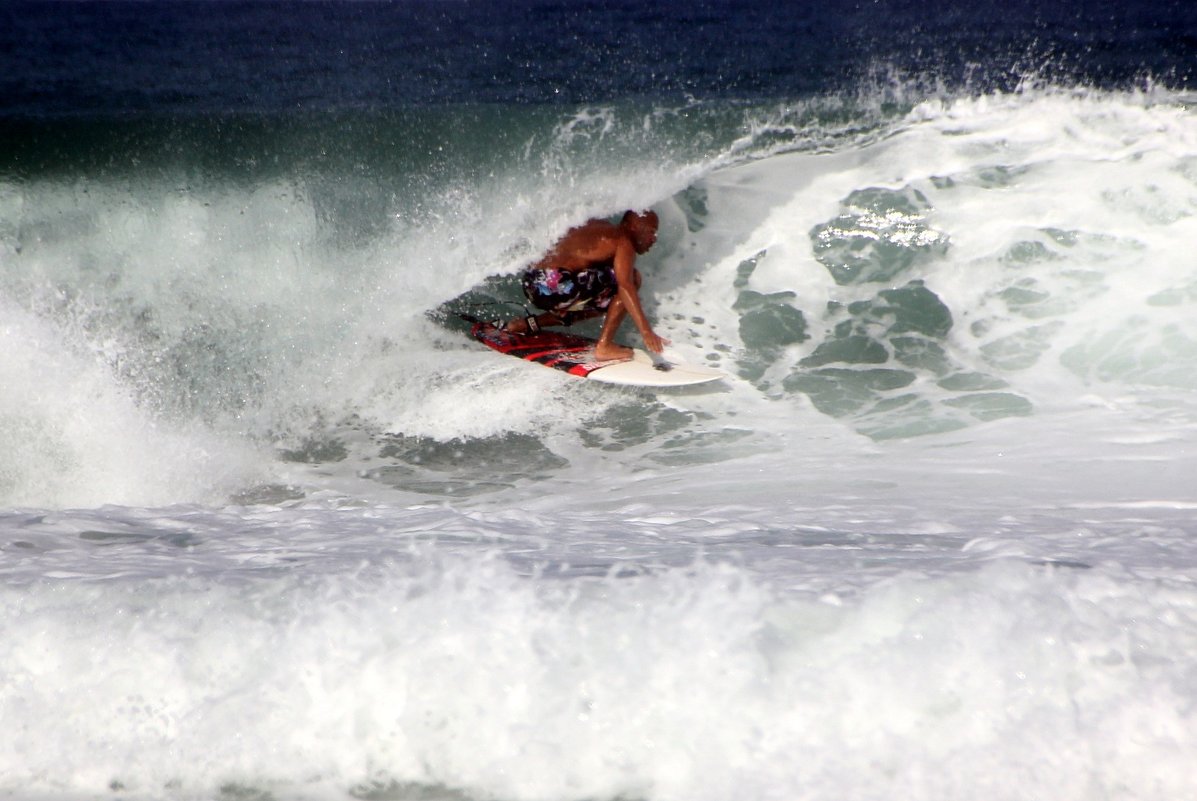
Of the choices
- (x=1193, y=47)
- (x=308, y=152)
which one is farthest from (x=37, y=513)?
(x=1193, y=47)

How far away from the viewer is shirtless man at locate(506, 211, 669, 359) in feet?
20.2

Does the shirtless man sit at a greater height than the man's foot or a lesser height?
greater

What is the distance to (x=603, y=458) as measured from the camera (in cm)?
566

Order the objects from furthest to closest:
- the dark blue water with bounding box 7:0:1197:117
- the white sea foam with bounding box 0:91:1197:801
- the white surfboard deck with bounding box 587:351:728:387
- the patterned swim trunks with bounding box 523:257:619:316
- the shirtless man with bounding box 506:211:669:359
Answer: the dark blue water with bounding box 7:0:1197:117
the patterned swim trunks with bounding box 523:257:619:316
the shirtless man with bounding box 506:211:669:359
the white surfboard deck with bounding box 587:351:728:387
the white sea foam with bounding box 0:91:1197:801

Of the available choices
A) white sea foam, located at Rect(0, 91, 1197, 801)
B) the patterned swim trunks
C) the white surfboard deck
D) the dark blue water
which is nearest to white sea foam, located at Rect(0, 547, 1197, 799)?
white sea foam, located at Rect(0, 91, 1197, 801)

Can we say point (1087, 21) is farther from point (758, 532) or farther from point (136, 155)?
point (758, 532)

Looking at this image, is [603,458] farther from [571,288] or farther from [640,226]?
[640,226]

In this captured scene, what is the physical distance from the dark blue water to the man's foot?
7.10 metres

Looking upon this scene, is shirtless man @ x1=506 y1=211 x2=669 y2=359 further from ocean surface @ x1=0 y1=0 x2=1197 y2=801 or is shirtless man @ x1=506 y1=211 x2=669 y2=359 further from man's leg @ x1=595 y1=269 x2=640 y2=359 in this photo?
ocean surface @ x1=0 y1=0 x2=1197 y2=801

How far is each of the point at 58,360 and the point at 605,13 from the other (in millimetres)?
18276

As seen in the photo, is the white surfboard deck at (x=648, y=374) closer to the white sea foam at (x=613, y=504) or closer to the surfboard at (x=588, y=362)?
the surfboard at (x=588, y=362)

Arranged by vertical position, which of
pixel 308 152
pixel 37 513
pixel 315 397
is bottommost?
pixel 37 513

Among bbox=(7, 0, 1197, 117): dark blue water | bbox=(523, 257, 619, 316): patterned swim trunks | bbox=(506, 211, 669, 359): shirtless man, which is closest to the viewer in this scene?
bbox=(506, 211, 669, 359): shirtless man

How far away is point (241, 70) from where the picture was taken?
51.6 ft
